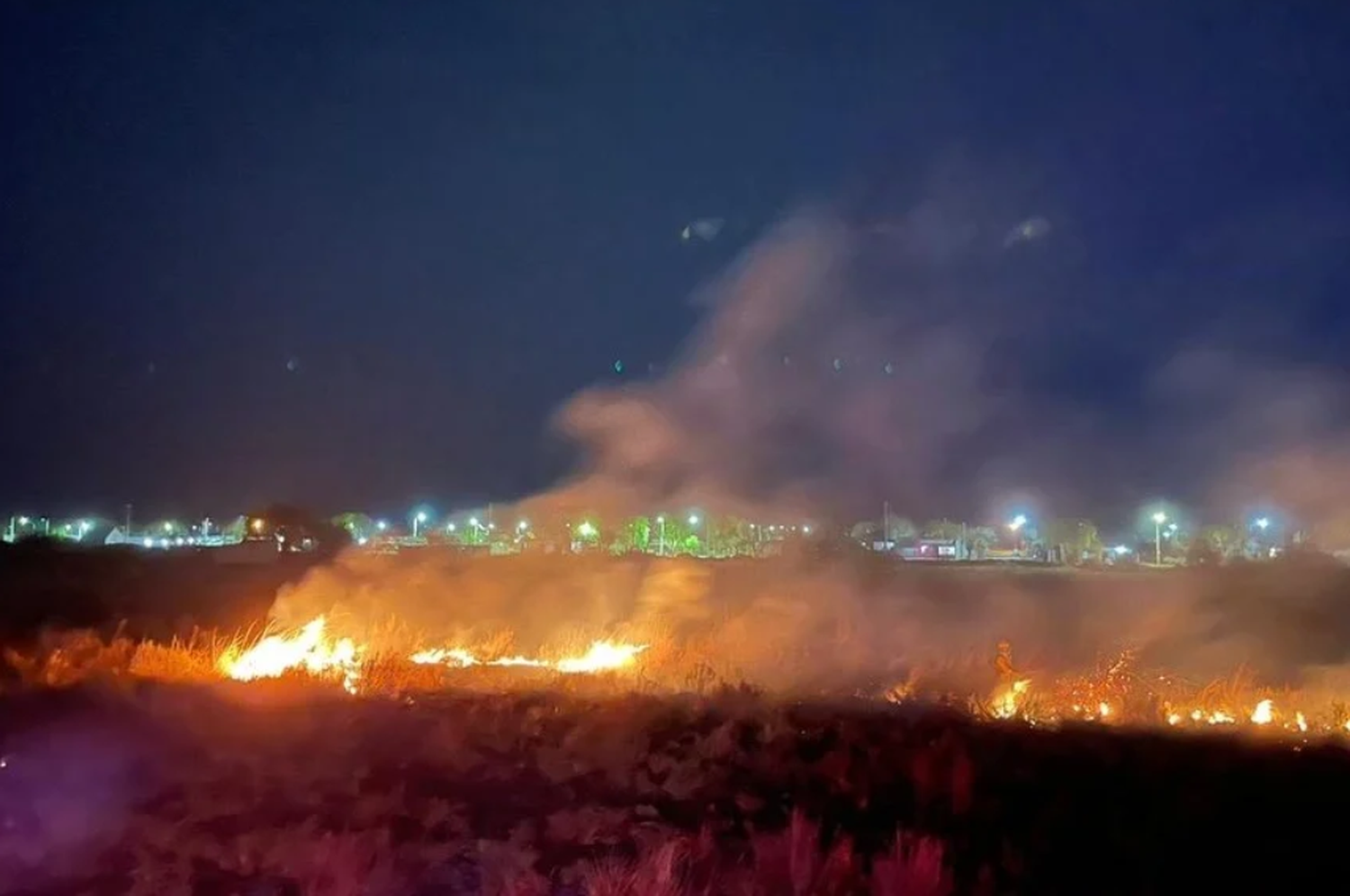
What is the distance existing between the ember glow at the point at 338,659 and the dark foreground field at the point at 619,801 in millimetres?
1950

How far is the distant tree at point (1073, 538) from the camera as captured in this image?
7288 cm

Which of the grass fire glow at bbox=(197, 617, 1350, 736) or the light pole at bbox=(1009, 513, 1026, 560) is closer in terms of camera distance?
the grass fire glow at bbox=(197, 617, 1350, 736)

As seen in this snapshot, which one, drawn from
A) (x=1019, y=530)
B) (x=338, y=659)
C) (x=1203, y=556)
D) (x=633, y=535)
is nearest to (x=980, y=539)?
(x=1019, y=530)

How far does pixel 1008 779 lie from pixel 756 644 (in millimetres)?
7735

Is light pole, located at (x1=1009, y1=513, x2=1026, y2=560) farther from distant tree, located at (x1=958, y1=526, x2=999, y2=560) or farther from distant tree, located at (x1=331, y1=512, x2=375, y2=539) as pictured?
distant tree, located at (x1=331, y1=512, x2=375, y2=539)

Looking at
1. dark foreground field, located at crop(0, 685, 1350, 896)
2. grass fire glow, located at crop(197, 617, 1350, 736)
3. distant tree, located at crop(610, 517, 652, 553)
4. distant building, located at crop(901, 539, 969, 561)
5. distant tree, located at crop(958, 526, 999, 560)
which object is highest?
distant tree, located at crop(958, 526, 999, 560)

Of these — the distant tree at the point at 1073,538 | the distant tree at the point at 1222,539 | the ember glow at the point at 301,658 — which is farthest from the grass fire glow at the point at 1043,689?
the distant tree at the point at 1073,538

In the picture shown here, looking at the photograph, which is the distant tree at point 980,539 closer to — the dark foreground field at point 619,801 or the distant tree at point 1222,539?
the distant tree at point 1222,539

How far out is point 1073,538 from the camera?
266 feet

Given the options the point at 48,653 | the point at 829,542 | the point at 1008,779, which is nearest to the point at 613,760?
the point at 1008,779

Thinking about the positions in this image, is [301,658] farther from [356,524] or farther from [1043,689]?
[356,524]

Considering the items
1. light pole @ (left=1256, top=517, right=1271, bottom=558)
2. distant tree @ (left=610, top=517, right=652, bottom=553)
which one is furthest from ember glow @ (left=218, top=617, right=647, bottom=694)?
light pole @ (left=1256, top=517, right=1271, bottom=558)

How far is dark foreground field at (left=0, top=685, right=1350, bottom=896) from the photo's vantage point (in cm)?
727

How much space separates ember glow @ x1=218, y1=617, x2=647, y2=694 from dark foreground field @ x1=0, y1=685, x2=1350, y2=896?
6.40ft
